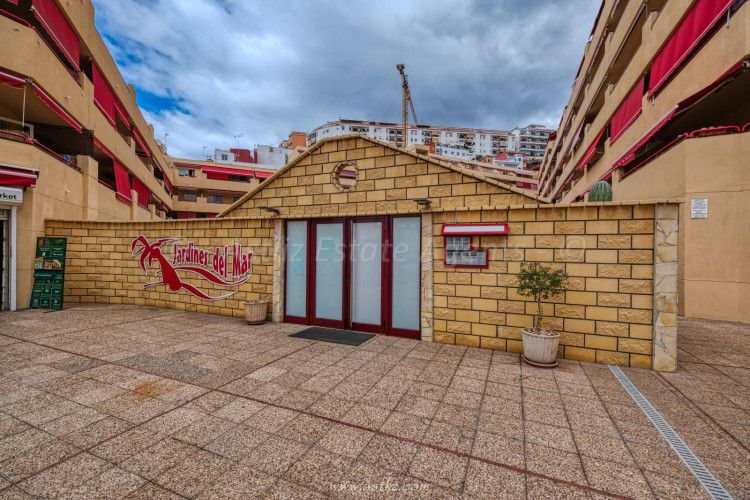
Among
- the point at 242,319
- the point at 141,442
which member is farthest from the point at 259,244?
the point at 141,442

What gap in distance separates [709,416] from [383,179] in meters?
6.25

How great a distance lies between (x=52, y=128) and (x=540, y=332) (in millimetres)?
18398

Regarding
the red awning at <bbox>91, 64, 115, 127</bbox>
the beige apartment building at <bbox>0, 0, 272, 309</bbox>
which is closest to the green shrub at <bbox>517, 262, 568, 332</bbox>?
the beige apartment building at <bbox>0, 0, 272, 309</bbox>

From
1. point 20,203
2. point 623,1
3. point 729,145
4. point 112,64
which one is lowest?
point 20,203

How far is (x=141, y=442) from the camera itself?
304 cm

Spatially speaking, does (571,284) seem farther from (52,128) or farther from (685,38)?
(52,128)

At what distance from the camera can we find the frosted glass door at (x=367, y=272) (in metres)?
7.28

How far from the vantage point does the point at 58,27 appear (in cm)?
1057

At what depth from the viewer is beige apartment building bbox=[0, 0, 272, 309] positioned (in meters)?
8.73

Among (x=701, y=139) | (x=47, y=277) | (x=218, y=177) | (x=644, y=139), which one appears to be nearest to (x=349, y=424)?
(x=47, y=277)

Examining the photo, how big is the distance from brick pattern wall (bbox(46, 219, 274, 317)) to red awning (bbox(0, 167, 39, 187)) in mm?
1657

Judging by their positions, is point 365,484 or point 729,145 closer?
point 365,484

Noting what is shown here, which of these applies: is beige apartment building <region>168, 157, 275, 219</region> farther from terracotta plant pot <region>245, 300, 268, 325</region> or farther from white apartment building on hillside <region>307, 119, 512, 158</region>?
white apartment building on hillside <region>307, 119, 512, 158</region>

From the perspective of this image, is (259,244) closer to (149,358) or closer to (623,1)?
(149,358)
